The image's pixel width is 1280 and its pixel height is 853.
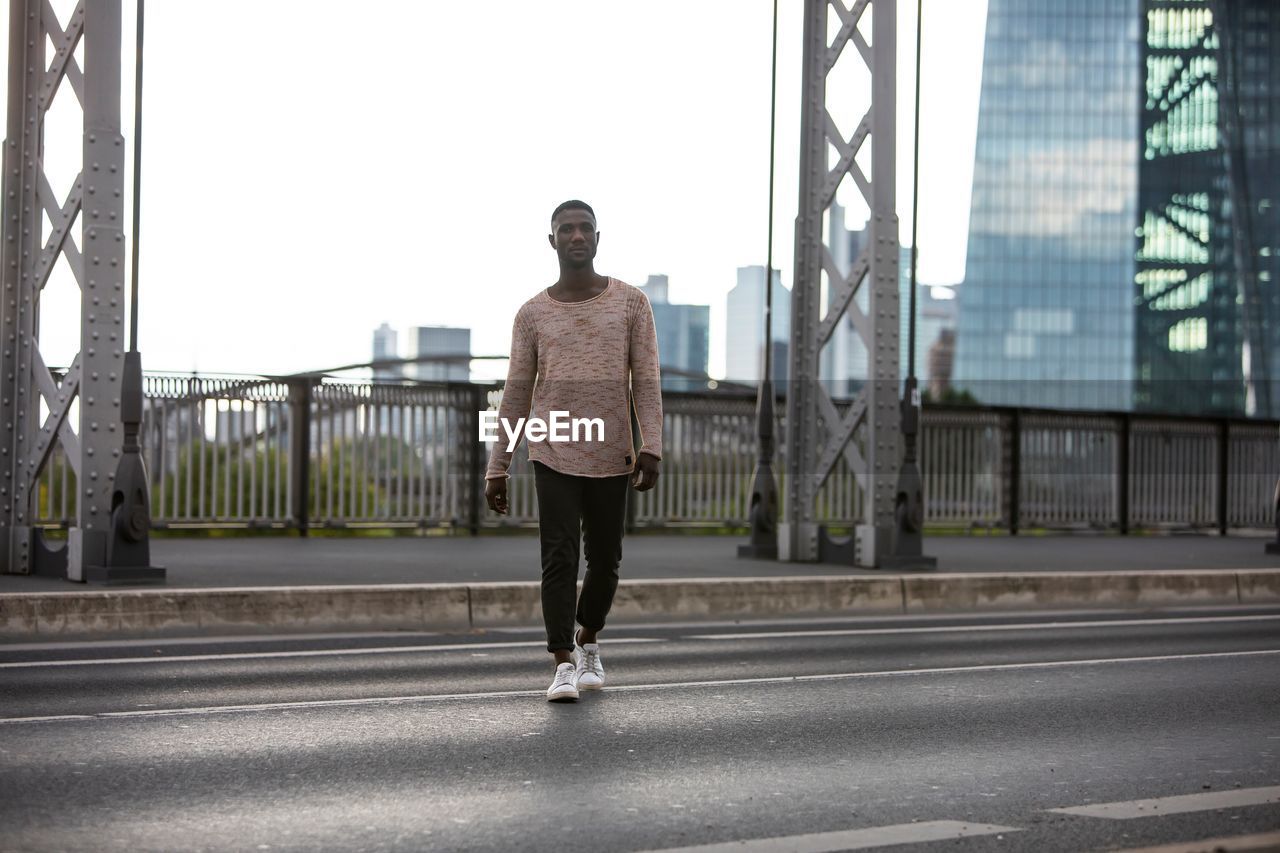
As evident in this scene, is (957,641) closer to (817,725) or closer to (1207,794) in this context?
(817,725)

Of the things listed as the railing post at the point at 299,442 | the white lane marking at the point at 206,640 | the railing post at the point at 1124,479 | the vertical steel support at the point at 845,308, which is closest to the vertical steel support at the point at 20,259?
the white lane marking at the point at 206,640

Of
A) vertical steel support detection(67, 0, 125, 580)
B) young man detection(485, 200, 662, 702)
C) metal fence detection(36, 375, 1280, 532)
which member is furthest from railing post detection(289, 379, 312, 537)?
young man detection(485, 200, 662, 702)

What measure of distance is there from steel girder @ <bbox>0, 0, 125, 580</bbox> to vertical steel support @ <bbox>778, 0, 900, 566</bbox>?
610 cm

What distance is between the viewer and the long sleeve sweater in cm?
734

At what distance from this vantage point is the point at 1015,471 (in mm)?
22609

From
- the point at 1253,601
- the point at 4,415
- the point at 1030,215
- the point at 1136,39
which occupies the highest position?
the point at 1136,39

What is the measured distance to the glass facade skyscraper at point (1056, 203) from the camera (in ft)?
465

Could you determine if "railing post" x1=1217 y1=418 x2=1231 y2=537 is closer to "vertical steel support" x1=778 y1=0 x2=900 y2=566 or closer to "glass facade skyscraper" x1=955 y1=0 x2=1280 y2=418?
"vertical steel support" x1=778 y1=0 x2=900 y2=566

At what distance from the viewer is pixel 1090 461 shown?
921 inches

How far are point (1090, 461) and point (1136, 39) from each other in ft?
420

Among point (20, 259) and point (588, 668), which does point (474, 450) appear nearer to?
point (20, 259)

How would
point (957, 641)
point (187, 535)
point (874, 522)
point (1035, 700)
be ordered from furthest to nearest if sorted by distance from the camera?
point (187, 535) < point (874, 522) < point (957, 641) < point (1035, 700)

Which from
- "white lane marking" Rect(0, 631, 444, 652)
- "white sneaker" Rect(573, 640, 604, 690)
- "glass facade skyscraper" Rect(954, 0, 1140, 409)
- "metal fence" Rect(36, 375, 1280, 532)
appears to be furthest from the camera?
"glass facade skyscraper" Rect(954, 0, 1140, 409)

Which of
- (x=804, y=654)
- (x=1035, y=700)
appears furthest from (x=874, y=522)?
(x=1035, y=700)
